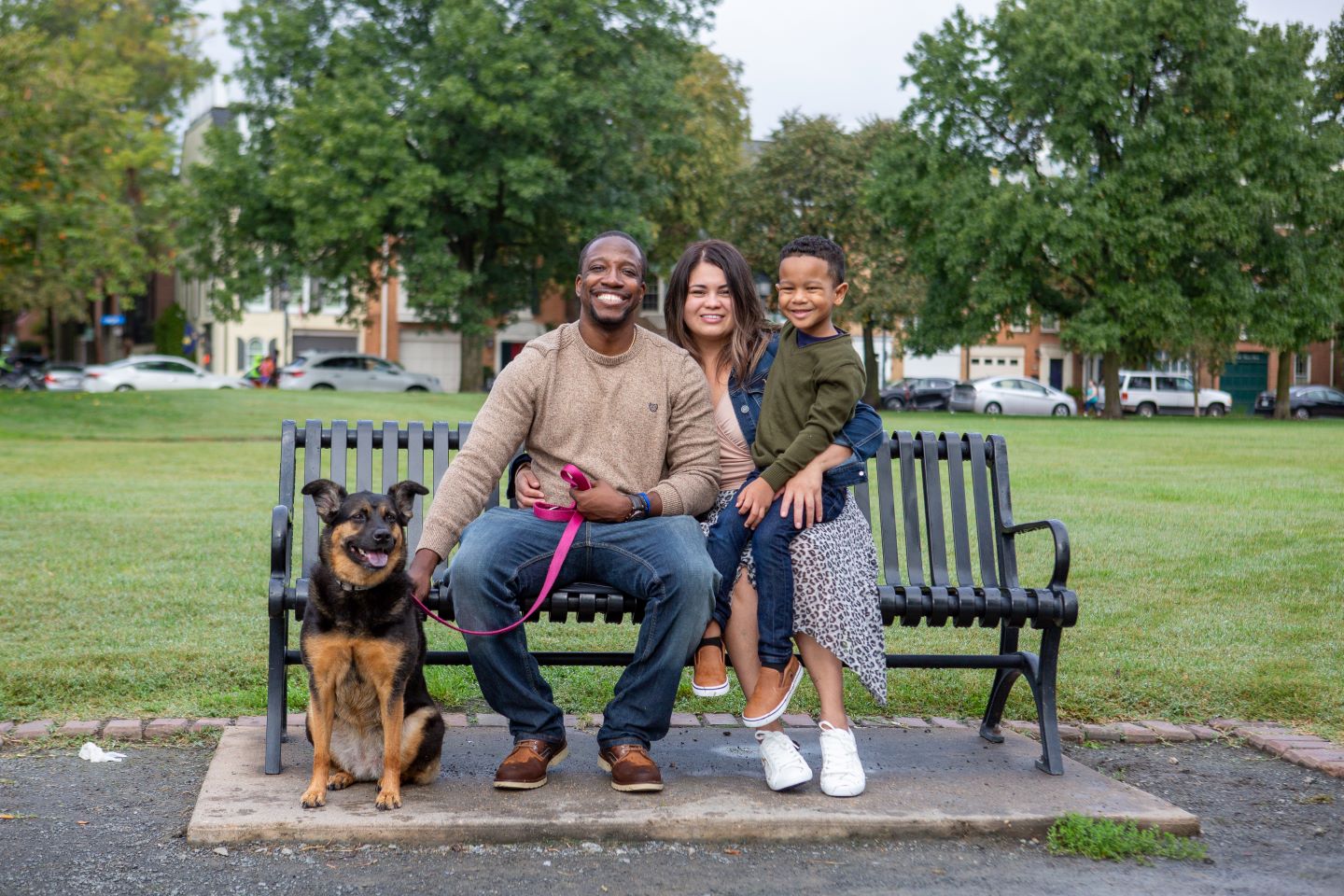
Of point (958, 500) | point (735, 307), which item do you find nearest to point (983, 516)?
point (958, 500)

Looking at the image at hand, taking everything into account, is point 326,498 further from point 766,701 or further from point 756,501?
point 766,701

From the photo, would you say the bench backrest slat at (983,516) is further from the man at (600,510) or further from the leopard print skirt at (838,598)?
the man at (600,510)

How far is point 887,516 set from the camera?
5.59 metres

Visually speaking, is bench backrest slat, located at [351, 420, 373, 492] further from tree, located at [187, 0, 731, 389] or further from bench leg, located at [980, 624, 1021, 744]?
tree, located at [187, 0, 731, 389]

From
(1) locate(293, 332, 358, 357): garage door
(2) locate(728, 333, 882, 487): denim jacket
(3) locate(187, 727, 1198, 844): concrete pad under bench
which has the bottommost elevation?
(3) locate(187, 727, 1198, 844): concrete pad under bench

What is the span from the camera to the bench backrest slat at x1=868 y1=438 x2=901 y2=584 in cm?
539

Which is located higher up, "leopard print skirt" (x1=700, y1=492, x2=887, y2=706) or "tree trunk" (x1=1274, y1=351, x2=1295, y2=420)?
"tree trunk" (x1=1274, y1=351, x2=1295, y2=420)

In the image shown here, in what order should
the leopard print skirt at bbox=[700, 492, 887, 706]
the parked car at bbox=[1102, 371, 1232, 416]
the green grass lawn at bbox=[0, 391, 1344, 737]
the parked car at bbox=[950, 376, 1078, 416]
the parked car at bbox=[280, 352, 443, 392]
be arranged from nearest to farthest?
1. the leopard print skirt at bbox=[700, 492, 887, 706]
2. the green grass lawn at bbox=[0, 391, 1344, 737]
3. the parked car at bbox=[280, 352, 443, 392]
4. the parked car at bbox=[950, 376, 1078, 416]
5. the parked car at bbox=[1102, 371, 1232, 416]

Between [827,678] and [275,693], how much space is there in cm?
192

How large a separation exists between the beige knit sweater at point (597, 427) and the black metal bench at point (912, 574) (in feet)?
1.30

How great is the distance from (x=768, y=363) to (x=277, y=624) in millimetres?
1989

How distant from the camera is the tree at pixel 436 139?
36.3m

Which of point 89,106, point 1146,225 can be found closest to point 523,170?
point 89,106

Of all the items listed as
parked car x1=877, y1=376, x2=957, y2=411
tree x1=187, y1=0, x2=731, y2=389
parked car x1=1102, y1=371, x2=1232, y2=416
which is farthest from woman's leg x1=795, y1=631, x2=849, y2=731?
parked car x1=1102, y1=371, x2=1232, y2=416
